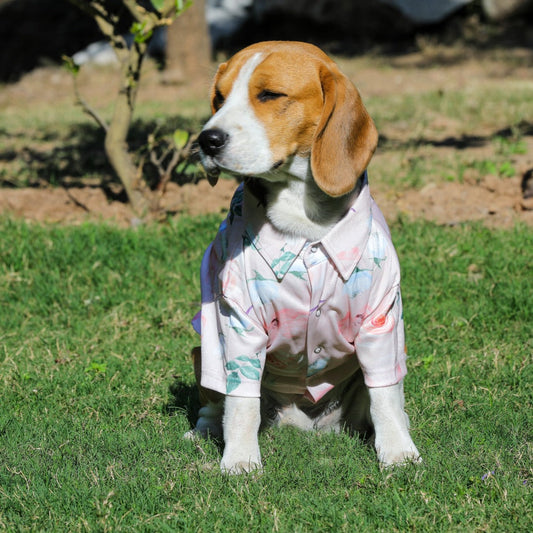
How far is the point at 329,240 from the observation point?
3166mm

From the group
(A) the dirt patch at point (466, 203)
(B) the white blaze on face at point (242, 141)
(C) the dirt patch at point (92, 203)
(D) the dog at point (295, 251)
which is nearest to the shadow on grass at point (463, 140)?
(A) the dirt patch at point (466, 203)

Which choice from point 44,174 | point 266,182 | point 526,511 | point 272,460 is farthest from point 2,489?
point 44,174

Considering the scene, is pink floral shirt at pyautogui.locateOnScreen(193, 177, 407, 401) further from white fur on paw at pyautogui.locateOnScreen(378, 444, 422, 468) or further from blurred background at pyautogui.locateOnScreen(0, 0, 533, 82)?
blurred background at pyautogui.locateOnScreen(0, 0, 533, 82)

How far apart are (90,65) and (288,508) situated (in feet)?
41.3

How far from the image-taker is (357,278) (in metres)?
3.13

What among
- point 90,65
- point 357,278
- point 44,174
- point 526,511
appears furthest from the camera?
point 90,65

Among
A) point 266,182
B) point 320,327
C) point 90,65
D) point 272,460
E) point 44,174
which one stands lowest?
point 90,65

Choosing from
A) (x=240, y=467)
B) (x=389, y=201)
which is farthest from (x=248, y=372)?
(x=389, y=201)

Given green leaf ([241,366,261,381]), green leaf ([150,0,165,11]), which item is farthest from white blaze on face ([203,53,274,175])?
green leaf ([150,0,165,11])

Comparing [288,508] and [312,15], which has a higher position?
[288,508]

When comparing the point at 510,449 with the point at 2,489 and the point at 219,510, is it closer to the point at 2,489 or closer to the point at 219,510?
the point at 219,510

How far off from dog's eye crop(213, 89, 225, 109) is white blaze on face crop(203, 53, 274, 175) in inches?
8.6

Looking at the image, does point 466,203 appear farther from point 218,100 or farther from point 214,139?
point 214,139

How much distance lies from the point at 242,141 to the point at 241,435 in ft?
3.80
